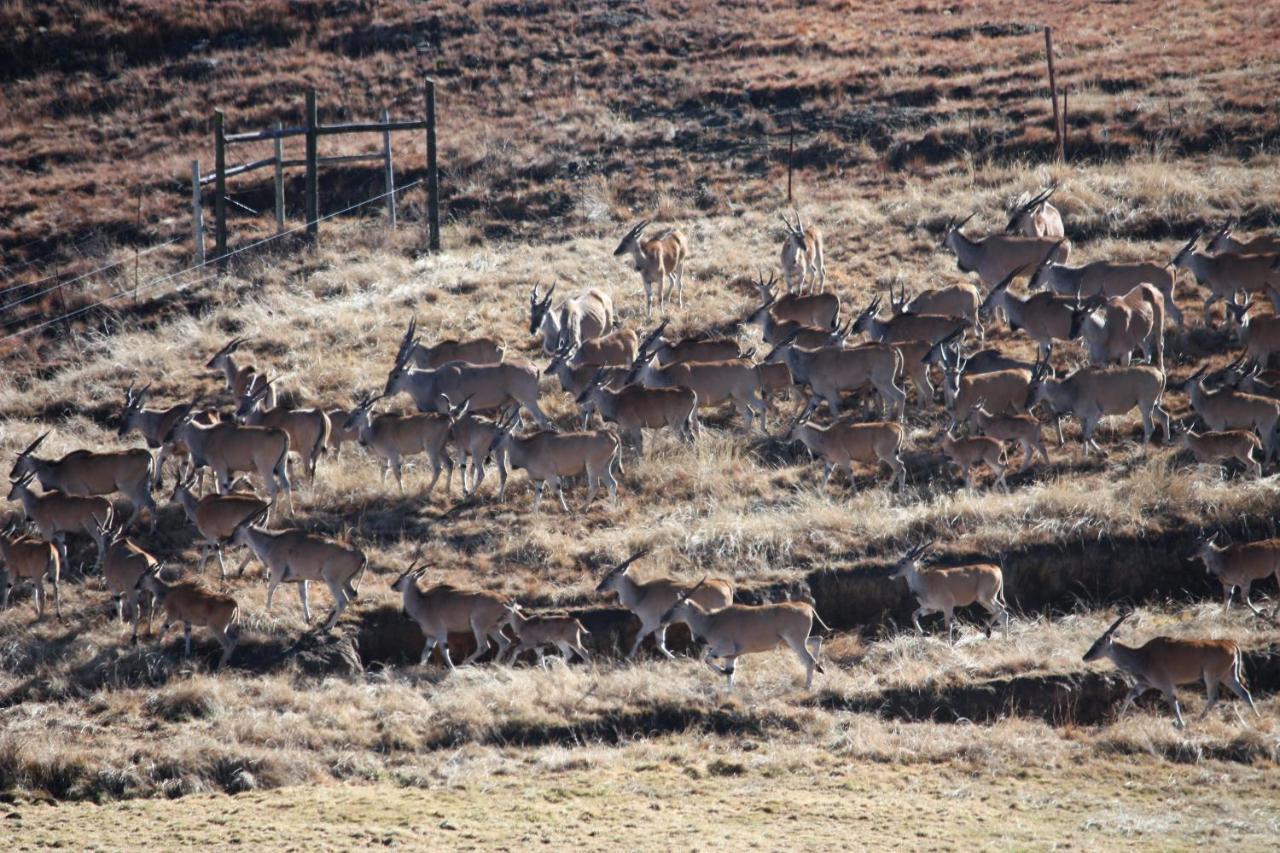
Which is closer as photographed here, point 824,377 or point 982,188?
point 824,377

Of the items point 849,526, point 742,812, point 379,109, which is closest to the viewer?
point 742,812

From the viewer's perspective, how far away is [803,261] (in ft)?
94.0

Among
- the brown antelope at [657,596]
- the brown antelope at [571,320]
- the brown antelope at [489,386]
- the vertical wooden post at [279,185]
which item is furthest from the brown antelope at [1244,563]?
the vertical wooden post at [279,185]

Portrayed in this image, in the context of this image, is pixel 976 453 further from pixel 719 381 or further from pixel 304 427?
pixel 304 427

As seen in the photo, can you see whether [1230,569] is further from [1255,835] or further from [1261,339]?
[1261,339]

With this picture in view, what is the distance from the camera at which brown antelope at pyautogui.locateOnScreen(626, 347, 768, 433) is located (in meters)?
23.8

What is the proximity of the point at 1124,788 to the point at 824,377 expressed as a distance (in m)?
10.7

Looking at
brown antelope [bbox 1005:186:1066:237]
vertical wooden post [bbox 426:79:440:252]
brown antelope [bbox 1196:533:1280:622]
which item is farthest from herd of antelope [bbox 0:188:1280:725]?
vertical wooden post [bbox 426:79:440:252]

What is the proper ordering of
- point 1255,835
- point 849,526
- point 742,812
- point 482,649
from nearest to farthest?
point 1255,835 → point 742,812 → point 482,649 → point 849,526

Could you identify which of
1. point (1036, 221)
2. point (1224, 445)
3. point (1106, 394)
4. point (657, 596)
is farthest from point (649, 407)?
point (1036, 221)

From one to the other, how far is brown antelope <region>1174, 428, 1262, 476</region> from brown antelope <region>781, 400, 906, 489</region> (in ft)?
13.6

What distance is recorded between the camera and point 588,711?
1653 centimetres

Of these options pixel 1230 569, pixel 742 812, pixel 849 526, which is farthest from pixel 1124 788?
pixel 849 526

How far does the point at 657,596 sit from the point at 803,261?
481 inches
